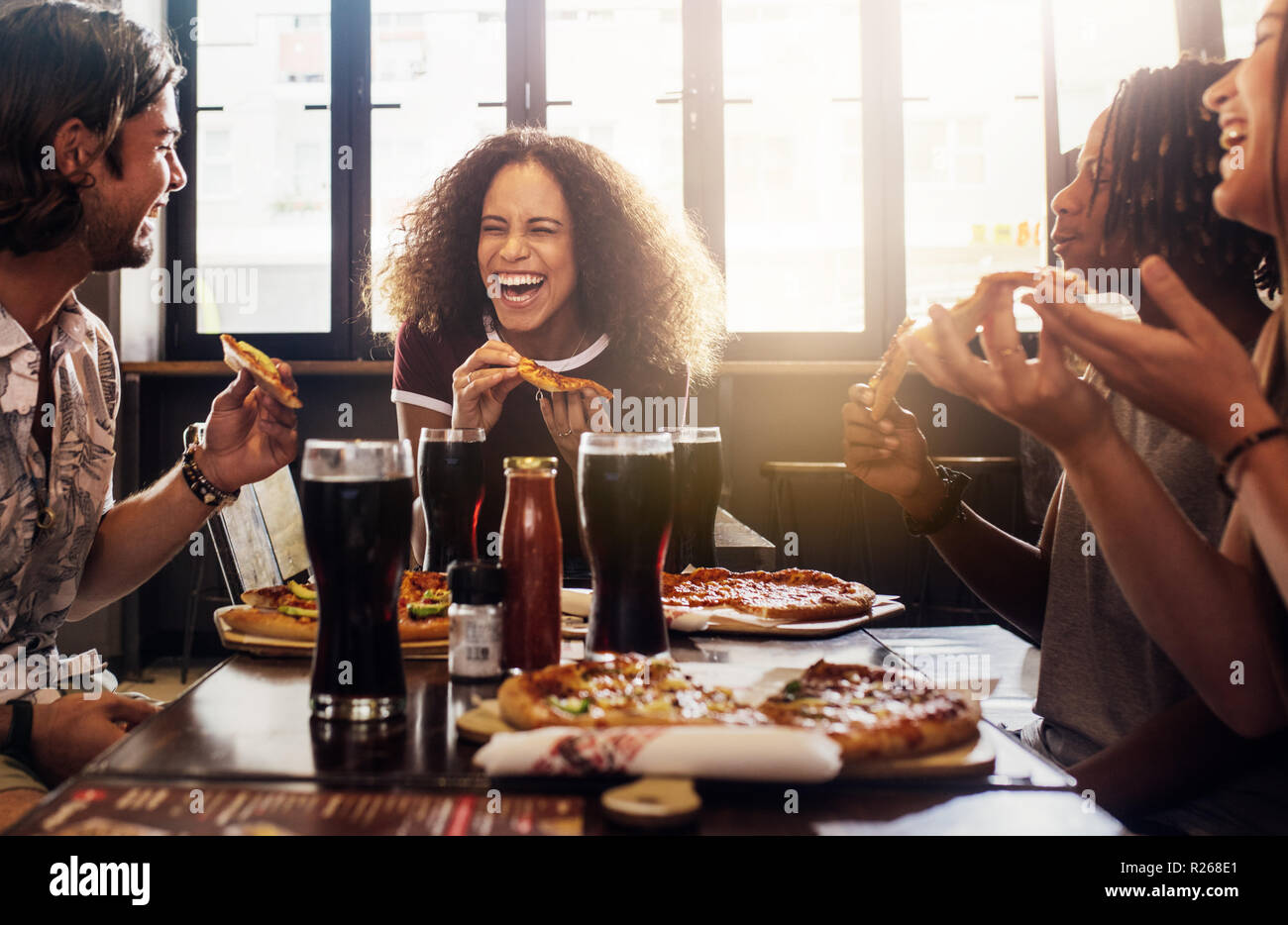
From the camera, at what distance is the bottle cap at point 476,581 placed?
97cm

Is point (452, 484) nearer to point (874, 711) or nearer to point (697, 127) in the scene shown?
point (874, 711)

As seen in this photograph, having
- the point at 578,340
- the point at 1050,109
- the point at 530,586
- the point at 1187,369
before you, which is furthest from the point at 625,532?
the point at 1050,109

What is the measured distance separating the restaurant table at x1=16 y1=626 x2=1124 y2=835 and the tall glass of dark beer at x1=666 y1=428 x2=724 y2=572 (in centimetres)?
78

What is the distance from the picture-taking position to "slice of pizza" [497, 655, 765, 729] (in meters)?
0.78

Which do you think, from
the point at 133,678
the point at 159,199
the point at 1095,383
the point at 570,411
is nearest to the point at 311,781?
the point at 159,199

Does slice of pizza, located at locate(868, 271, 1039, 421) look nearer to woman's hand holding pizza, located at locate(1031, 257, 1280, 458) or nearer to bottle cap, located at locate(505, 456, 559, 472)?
woman's hand holding pizza, located at locate(1031, 257, 1280, 458)

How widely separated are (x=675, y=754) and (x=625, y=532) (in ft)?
1.19

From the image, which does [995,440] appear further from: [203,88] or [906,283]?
[203,88]

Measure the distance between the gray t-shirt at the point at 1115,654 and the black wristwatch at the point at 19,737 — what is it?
1405 millimetres

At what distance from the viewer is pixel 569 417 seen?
2324 millimetres

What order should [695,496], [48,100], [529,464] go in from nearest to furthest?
1. [529,464]
2. [48,100]
3. [695,496]

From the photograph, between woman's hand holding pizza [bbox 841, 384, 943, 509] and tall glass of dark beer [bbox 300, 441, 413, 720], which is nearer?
tall glass of dark beer [bbox 300, 441, 413, 720]

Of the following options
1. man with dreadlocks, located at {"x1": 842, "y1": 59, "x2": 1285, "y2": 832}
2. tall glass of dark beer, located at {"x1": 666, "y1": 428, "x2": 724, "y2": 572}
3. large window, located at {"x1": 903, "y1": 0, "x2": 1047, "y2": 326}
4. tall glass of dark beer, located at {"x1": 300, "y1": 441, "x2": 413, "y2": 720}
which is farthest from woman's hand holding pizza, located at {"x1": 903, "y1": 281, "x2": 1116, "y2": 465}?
large window, located at {"x1": 903, "y1": 0, "x2": 1047, "y2": 326}

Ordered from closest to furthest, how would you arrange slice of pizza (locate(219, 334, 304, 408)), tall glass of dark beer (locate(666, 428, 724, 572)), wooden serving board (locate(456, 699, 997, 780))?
wooden serving board (locate(456, 699, 997, 780)) < slice of pizza (locate(219, 334, 304, 408)) < tall glass of dark beer (locate(666, 428, 724, 572))
